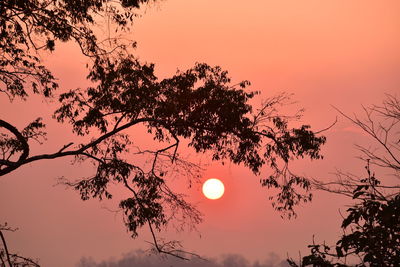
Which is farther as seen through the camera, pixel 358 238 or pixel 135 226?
pixel 135 226

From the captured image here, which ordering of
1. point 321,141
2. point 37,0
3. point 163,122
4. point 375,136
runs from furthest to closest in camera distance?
point 321,141 → point 163,122 → point 37,0 → point 375,136

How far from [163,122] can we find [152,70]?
5.92ft

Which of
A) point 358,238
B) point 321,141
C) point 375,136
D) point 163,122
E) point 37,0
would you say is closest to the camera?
point 358,238

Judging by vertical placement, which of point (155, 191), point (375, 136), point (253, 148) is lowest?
point (375, 136)

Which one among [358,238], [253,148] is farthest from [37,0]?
[358,238]

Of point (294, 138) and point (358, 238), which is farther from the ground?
point (294, 138)

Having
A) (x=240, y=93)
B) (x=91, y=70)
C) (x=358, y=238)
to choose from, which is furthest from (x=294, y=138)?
(x=358, y=238)

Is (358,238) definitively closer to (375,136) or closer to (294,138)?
(375,136)

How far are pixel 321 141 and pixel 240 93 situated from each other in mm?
3029

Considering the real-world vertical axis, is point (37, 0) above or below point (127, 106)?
above

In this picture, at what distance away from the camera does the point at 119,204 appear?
1603 cm

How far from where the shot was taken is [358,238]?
21.6ft

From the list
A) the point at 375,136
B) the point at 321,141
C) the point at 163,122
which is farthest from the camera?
the point at 321,141

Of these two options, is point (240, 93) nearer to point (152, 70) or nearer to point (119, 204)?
point (152, 70)
